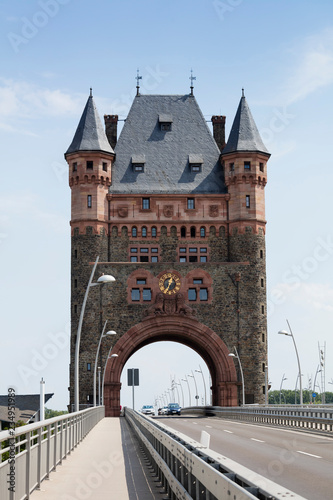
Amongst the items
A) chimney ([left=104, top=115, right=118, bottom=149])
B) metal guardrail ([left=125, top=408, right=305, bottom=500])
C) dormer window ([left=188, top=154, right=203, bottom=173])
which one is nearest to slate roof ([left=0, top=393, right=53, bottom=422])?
chimney ([left=104, top=115, right=118, bottom=149])

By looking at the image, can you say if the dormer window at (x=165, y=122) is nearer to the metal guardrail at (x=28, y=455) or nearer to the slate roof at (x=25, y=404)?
the slate roof at (x=25, y=404)

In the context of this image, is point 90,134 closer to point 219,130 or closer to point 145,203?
point 145,203

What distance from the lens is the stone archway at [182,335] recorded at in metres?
70.2

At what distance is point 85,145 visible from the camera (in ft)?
238

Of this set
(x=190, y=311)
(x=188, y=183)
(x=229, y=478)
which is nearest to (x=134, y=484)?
(x=229, y=478)

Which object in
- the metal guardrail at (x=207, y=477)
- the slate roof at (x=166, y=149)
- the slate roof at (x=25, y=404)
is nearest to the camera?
the metal guardrail at (x=207, y=477)

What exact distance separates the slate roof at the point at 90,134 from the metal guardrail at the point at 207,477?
59749mm

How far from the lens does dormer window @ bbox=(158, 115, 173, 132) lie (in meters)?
79.9

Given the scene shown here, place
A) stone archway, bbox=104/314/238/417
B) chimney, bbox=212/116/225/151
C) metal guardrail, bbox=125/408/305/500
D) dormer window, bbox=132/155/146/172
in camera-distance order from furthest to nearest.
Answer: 1. chimney, bbox=212/116/225/151
2. dormer window, bbox=132/155/146/172
3. stone archway, bbox=104/314/238/417
4. metal guardrail, bbox=125/408/305/500

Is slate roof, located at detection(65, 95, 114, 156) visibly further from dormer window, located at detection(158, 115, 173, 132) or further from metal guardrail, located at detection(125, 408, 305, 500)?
metal guardrail, located at detection(125, 408, 305, 500)

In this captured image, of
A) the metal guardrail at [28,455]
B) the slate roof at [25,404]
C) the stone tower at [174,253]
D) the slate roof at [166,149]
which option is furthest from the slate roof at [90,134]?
the metal guardrail at [28,455]

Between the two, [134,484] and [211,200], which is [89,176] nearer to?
[211,200]

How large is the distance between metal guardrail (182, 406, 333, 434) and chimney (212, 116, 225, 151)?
28284 mm

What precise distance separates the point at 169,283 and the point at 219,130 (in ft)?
65.8
